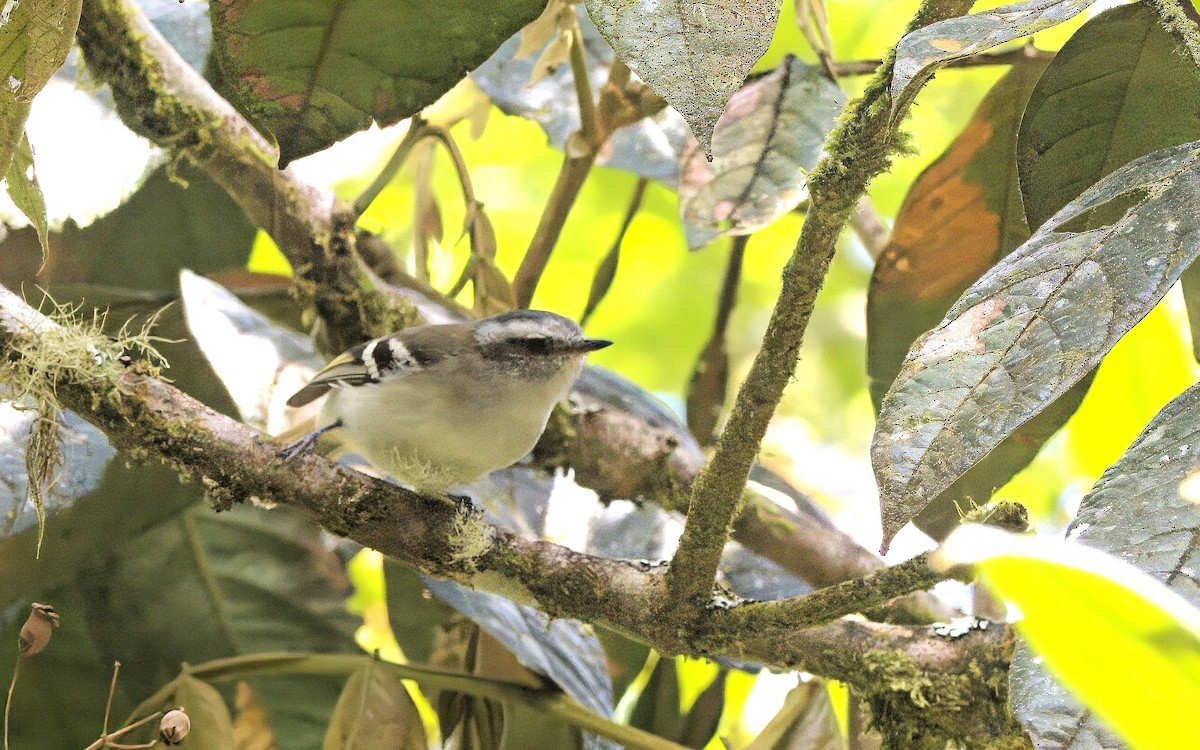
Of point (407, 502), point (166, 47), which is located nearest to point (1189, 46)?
point (407, 502)

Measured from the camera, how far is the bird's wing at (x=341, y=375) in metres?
1.51

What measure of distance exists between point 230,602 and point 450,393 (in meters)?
0.52

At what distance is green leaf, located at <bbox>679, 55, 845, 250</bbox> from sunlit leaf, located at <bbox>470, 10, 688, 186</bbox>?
17 cm

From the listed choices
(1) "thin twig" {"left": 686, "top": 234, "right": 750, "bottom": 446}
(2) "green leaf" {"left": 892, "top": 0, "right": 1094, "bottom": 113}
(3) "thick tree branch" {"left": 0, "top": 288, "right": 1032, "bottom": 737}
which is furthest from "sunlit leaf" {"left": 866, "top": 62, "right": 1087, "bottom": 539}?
(2) "green leaf" {"left": 892, "top": 0, "right": 1094, "bottom": 113}

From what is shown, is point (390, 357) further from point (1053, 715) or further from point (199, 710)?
point (1053, 715)

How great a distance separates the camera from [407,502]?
3.97ft

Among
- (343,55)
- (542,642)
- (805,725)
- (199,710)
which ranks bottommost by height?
(199,710)

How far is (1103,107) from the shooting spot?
3.20 ft

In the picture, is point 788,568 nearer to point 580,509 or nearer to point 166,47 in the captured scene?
point 580,509

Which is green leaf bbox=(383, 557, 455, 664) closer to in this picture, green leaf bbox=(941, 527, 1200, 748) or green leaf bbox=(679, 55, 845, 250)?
green leaf bbox=(679, 55, 845, 250)

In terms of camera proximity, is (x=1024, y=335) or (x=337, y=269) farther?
(x=337, y=269)

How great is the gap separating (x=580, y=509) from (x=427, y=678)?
46 centimetres

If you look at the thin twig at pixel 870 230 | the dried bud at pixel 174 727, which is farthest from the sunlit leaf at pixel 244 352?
the thin twig at pixel 870 230

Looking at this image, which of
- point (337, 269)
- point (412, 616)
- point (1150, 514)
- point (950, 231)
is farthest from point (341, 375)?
point (1150, 514)
